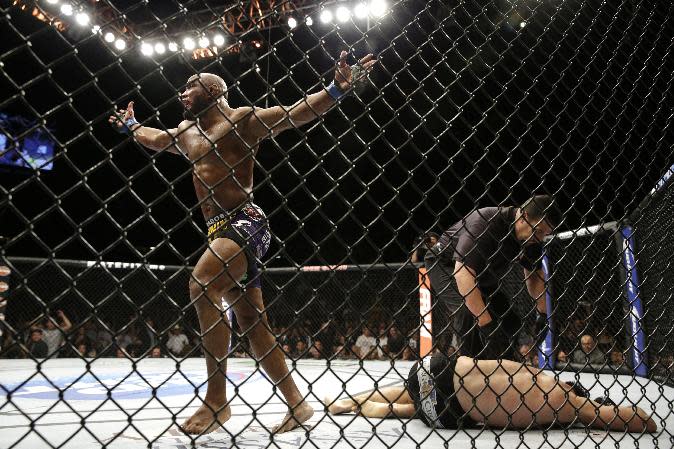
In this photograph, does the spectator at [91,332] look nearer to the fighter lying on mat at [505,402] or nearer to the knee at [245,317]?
the knee at [245,317]

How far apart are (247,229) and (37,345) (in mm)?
5623

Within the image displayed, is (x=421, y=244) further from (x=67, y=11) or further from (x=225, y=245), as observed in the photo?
(x=67, y=11)

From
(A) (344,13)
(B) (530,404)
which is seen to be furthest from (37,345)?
(B) (530,404)

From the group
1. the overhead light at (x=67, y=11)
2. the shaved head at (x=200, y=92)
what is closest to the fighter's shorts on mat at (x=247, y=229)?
the shaved head at (x=200, y=92)

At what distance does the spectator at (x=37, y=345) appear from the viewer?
5875 mm

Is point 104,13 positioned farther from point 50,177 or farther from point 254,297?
point 254,297

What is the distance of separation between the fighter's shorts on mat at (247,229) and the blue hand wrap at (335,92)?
565mm

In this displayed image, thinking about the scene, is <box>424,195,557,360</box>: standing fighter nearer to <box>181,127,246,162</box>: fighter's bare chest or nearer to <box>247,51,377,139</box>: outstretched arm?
<box>247,51,377,139</box>: outstretched arm

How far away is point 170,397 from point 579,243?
4.52 metres

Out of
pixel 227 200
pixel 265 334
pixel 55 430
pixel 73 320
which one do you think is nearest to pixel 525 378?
pixel 265 334

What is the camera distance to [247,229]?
6.26 feet

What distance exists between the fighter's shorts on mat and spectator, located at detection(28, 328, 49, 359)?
4.95 meters

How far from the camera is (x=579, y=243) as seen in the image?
5375mm

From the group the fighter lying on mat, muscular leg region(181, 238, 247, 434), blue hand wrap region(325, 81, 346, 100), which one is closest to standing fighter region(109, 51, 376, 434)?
muscular leg region(181, 238, 247, 434)
